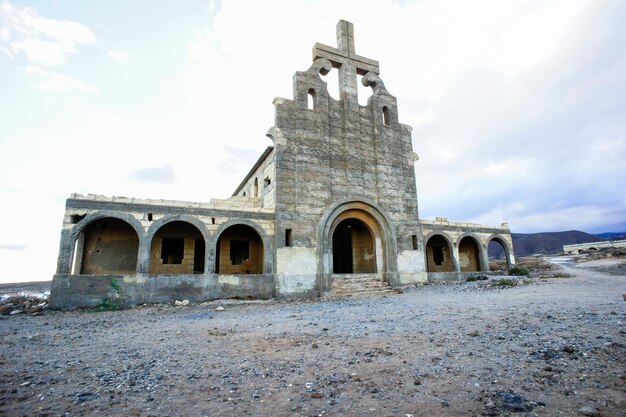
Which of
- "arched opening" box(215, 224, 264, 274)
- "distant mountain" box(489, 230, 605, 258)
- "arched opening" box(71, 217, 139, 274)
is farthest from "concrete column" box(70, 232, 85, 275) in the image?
"distant mountain" box(489, 230, 605, 258)

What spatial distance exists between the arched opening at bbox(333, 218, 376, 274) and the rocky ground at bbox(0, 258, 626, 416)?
33.5ft

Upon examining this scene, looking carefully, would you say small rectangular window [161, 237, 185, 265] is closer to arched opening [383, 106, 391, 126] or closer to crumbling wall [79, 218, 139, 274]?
crumbling wall [79, 218, 139, 274]

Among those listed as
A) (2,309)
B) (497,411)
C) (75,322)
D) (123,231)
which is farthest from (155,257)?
(497,411)

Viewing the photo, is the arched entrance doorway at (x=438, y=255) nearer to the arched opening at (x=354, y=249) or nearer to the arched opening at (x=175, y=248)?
the arched opening at (x=354, y=249)

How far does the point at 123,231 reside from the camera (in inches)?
584

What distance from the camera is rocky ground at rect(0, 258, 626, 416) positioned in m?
3.10

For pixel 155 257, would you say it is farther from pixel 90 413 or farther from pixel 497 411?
pixel 497 411

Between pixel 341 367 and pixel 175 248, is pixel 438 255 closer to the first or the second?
pixel 175 248

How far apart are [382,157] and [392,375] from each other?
1444 cm

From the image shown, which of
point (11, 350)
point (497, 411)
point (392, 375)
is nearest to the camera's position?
point (497, 411)

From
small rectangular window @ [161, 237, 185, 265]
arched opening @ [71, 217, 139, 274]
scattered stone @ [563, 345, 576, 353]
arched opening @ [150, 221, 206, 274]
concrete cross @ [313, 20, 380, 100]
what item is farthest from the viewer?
concrete cross @ [313, 20, 380, 100]

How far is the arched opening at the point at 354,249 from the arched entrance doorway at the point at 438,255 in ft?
16.4

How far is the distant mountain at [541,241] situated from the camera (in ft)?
234

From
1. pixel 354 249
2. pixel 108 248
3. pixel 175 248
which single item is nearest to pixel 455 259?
A: pixel 354 249
